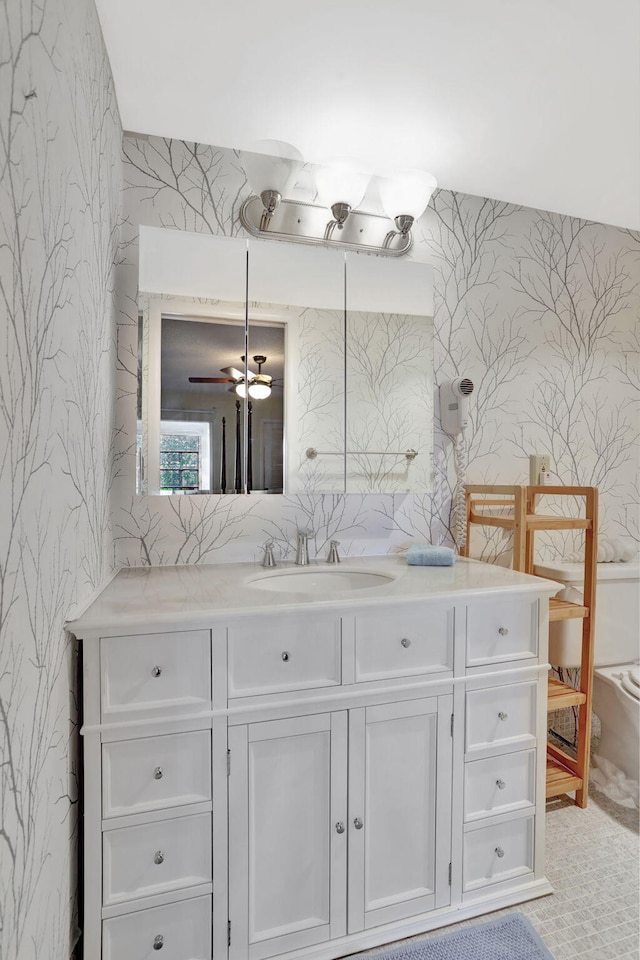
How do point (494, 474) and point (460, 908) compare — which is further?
point (494, 474)

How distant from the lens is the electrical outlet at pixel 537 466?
221cm

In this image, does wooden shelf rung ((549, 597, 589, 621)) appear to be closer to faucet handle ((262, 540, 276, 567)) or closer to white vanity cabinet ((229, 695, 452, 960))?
white vanity cabinet ((229, 695, 452, 960))

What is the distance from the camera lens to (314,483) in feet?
5.98

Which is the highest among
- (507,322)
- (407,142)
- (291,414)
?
(407,142)

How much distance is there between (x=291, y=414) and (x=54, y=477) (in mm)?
918

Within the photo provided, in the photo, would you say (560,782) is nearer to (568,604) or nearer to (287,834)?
(568,604)

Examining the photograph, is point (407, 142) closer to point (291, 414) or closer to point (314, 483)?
point (291, 414)

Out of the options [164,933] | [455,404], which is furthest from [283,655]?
[455,404]

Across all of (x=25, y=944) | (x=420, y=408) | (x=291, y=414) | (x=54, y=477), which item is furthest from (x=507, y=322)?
(x=25, y=944)

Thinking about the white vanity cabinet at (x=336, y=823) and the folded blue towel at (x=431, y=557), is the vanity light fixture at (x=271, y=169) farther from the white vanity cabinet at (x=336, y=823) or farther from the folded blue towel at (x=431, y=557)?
the white vanity cabinet at (x=336, y=823)

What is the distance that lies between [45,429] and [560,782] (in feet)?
6.60

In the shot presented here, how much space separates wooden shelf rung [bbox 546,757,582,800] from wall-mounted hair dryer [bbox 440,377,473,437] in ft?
4.25

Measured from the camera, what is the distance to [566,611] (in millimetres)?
1855

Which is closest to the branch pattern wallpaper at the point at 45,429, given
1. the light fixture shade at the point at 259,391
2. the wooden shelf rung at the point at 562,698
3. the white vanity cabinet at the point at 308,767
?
the white vanity cabinet at the point at 308,767
